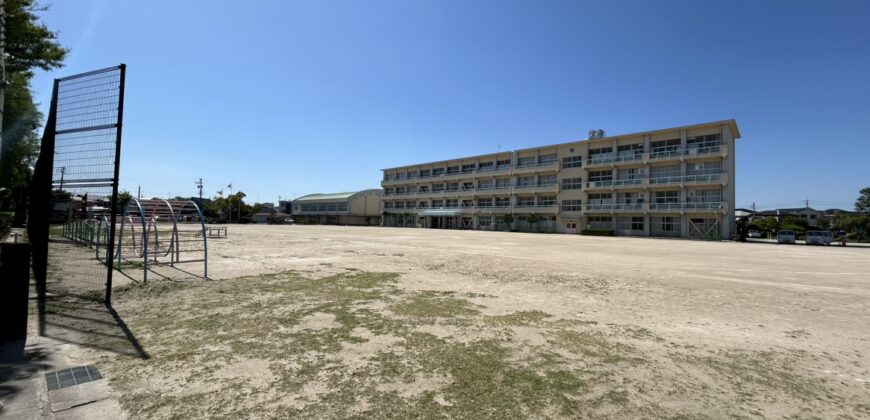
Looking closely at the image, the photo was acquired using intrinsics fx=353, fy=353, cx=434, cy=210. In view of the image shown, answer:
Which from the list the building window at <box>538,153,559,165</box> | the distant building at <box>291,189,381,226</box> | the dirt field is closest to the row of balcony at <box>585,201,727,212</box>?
the building window at <box>538,153,559,165</box>

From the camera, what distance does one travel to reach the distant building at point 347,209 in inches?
3110

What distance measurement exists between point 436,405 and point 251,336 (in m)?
2.96

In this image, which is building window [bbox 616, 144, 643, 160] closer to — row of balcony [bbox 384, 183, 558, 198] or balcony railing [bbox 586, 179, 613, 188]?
balcony railing [bbox 586, 179, 613, 188]

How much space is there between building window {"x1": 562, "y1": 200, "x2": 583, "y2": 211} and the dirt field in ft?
142

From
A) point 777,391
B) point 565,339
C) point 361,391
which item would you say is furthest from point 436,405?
point 777,391

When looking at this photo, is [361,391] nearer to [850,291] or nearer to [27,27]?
[850,291]

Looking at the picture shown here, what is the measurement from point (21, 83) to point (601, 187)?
5253 cm

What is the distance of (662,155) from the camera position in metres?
44.1

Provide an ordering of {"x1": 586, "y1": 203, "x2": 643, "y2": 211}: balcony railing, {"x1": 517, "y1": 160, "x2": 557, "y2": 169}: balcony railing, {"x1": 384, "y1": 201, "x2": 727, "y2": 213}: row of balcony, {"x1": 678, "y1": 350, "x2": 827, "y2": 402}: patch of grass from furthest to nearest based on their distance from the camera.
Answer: {"x1": 517, "y1": 160, "x2": 557, "y2": 169}: balcony railing < {"x1": 586, "y1": 203, "x2": 643, "y2": 211}: balcony railing < {"x1": 384, "y1": 201, "x2": 727, "y2": 213}: row of balcony < {"x1": 678, "y1": 350, "x2": 827, "y2": 402}: patch of grass

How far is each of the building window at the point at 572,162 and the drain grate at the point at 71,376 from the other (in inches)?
2136

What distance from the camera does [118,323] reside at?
518 cm

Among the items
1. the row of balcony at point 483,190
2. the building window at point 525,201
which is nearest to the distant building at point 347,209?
Result: the row of balcony at point 483,190

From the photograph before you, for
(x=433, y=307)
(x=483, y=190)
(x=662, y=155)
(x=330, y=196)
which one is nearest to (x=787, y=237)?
(x=662, y=155)

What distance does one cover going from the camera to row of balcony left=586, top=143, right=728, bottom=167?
40.4m
